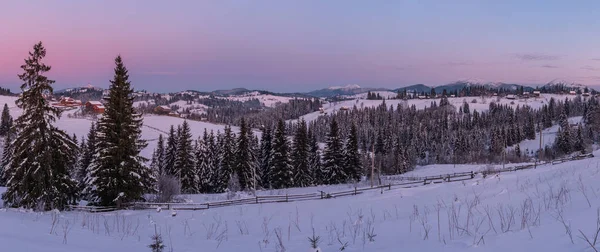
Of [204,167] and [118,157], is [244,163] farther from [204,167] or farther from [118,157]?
[118,157]

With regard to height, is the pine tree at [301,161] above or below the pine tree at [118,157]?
below

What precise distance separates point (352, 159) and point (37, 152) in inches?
1420

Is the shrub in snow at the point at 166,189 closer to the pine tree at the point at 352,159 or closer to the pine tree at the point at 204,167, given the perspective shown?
the pine tree at the point at 204,167

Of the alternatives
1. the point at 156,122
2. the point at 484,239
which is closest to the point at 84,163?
the point at 484,239

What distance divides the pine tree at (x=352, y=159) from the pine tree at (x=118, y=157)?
29.1 m

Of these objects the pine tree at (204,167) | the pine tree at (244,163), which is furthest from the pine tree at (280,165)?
the pine tree at (204,167)

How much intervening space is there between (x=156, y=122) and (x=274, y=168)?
105071 mm

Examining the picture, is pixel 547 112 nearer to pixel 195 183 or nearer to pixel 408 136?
pixel 408 136

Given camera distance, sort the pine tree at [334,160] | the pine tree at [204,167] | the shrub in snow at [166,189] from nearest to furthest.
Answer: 1. the shrub in snow at [166,189]
2. the pine tree at [334,160]
3. the pine tree at [204,167]

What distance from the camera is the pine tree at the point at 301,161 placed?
48.6 meters

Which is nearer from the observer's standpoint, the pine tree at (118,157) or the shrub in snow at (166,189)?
the pine tree at (118,157)

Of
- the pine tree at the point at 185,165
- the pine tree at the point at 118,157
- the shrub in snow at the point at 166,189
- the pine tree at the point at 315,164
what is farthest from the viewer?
the pine tree at the point at 315,164

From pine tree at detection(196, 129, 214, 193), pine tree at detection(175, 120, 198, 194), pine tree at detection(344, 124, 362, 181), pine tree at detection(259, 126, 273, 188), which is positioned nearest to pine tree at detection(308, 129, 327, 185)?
pine tree at detection(344, 124, 362, 181)

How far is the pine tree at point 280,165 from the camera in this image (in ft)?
152
